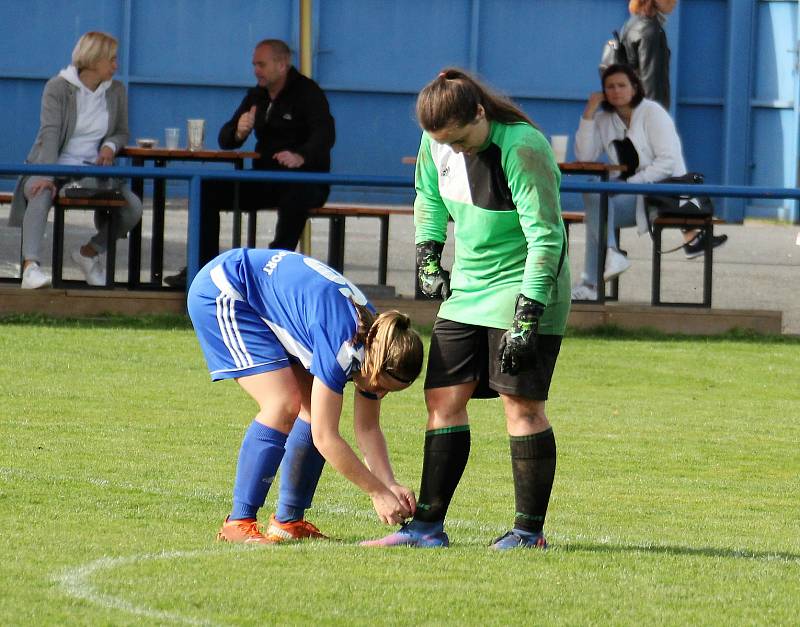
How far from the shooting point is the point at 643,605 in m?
4.46

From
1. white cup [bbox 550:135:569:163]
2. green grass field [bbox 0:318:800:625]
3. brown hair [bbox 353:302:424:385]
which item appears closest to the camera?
green grass field [bbox 0:318:800:625]

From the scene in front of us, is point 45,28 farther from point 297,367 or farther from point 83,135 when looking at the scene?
point 297,367

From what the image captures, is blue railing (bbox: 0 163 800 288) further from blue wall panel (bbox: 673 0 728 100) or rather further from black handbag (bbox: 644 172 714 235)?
blue wall panel (bbox: 673 0 728 100)

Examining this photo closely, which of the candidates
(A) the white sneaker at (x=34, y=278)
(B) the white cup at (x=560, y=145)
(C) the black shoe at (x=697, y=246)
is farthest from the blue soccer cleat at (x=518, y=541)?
(B) the white cup at (x=560, y=145)

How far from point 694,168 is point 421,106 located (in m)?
19.5

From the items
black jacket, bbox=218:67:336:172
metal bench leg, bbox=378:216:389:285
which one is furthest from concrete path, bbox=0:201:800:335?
black jacket, bbox=218:67:336:172

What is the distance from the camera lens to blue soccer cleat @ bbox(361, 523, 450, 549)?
204 inches

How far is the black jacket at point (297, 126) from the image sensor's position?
11461 millimetres

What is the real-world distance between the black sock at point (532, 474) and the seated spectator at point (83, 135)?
21.1ft

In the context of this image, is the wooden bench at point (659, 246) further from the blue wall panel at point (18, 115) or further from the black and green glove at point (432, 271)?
the blue wall panel at point (18, 115)

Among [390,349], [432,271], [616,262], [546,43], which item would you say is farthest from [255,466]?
[546,43]

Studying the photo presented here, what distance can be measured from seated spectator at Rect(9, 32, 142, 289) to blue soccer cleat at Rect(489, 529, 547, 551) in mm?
6452

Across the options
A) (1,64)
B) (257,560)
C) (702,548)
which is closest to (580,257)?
(702,548)

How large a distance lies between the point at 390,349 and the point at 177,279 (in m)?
6.94
